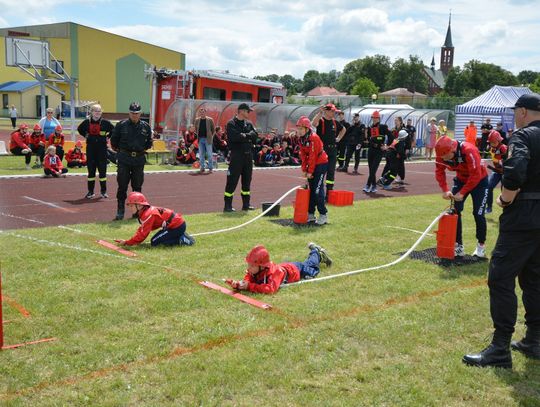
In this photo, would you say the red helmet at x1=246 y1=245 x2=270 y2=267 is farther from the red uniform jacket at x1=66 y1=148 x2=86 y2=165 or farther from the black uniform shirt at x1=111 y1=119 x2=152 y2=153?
the red uniform jacket at x1=66 y1=148 x2=86 y2=165

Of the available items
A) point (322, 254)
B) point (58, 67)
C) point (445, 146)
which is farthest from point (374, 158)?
point (58, 67)

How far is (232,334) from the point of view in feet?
16.6

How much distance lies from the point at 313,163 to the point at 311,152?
0.22 m

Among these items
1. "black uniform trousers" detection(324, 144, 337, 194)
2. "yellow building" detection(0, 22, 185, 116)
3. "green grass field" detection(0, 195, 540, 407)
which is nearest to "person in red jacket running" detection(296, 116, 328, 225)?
"black uniform trousers" detection(324, 144, 337, 194)

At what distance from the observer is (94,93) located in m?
61.3

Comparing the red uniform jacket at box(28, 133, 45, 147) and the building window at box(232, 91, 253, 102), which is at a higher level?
the building window at box(232, 91, 253, 102)

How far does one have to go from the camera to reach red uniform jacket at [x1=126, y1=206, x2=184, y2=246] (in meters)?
7.87

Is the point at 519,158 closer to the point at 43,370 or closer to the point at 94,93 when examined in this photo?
the point at 43,370

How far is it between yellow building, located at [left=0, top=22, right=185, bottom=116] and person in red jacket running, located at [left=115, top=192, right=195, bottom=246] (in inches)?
2163

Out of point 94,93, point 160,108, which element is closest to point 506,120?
point 160,108

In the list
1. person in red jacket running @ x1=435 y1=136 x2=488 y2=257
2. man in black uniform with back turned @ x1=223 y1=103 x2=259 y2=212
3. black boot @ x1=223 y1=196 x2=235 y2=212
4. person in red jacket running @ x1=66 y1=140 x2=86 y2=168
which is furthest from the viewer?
person in red jacket running @ x1=66 y1=140 x2=86 y2=168

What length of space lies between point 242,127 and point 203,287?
5696 millimetres

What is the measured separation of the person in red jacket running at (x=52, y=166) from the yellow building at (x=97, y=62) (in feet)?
152

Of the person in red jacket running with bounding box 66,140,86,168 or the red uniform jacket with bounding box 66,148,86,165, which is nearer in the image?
the person in red jacket running with bounding box 66,140,86,168
